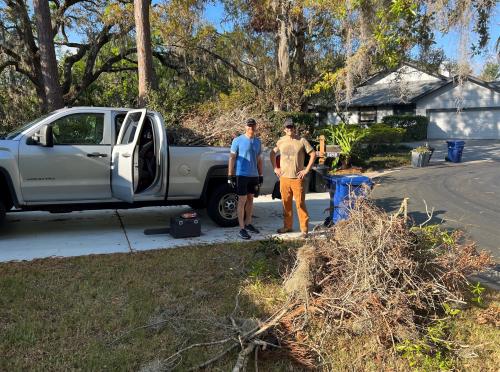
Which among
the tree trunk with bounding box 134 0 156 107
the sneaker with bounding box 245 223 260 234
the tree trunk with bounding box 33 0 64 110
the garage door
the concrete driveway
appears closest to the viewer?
the concrete driveway

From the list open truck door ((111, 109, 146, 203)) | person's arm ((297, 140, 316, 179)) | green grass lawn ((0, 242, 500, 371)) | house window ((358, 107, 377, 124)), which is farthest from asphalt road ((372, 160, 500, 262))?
house window ((358, 107, 377, 124))

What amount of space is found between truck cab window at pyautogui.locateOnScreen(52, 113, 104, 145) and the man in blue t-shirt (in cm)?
212

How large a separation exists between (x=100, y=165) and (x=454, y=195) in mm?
8731

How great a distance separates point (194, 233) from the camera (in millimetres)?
6961

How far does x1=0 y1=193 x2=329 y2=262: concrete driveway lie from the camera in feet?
20.4

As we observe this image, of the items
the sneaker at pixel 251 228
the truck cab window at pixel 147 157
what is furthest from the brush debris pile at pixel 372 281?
the truck cab window at pixel 147 157

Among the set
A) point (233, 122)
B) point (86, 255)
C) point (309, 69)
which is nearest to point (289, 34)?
point (309, 69)

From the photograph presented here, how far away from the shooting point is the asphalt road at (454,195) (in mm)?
7949

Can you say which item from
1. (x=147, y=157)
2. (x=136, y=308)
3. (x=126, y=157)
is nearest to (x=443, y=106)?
(x=147, y=157)

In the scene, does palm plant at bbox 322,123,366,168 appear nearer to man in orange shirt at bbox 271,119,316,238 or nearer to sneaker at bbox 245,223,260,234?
sneaker at bbox 245,223,260,234

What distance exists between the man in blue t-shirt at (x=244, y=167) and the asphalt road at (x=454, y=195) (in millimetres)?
3090

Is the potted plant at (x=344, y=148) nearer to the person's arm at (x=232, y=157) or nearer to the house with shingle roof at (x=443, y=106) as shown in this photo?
the person's arm at (x=232, y=157)

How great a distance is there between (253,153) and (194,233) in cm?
156

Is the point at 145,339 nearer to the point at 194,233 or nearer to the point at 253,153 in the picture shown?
the point at 194,233
